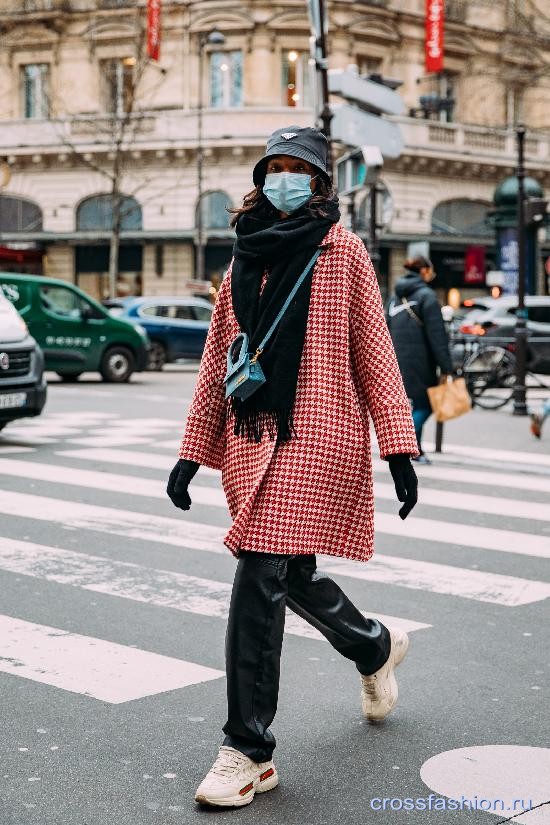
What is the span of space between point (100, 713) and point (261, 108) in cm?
3734

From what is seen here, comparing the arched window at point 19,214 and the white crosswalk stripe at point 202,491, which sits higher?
the arched window at point 19,214

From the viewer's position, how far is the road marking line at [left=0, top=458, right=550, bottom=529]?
910 cm

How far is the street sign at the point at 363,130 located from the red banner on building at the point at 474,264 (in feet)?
97.5

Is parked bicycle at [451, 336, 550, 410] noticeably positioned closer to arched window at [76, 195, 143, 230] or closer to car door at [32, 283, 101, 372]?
car door at [32, 283, 101, 372]

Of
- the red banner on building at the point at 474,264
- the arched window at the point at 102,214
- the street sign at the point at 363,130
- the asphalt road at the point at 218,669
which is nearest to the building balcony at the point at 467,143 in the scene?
the red banner on building at the point at 474,264

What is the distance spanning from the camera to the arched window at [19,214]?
43.0m

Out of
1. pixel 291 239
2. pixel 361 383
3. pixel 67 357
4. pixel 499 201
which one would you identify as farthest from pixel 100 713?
pixel 499 201

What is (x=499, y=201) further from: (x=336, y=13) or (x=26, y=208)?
(x=26, y=208)

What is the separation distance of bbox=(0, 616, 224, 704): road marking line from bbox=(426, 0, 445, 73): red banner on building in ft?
123

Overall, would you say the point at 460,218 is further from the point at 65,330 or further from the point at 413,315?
the point at 413,315

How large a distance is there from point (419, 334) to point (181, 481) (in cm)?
755

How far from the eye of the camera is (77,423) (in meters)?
14.6

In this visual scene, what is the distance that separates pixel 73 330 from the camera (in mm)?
21594

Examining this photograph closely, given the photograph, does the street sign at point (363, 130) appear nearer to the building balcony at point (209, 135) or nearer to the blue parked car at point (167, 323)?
the blue parked car at point (167, 323)
